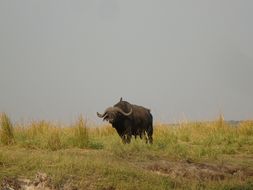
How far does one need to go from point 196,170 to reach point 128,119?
681cm

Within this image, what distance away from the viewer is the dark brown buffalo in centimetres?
1697

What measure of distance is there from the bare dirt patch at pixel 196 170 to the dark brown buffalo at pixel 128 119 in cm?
515

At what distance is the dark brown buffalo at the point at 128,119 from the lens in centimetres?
1697

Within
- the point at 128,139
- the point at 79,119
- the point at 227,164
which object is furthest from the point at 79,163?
the point at 128,139

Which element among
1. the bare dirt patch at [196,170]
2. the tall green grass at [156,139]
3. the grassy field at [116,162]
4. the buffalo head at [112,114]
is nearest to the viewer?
the grassy field at [116,162]

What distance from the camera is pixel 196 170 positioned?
1067cm

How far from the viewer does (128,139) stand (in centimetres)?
1641

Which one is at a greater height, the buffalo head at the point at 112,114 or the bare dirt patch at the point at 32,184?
the buffalo head at the point at 112,114

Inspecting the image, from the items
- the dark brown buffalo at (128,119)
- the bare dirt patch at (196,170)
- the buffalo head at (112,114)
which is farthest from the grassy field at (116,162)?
the buffalo head at (112,114)

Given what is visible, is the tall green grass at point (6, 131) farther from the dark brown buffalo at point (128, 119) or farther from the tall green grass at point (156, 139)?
the dark brown buffalo at point (128, 119)

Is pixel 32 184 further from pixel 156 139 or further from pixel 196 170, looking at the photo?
pixel 156 139

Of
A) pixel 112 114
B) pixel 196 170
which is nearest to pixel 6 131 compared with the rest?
pixel 112 114

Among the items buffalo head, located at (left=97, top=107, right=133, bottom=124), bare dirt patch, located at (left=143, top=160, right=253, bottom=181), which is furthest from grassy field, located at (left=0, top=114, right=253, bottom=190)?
buffalo head, located at (left=97, top=107, right=133, bottom=124)

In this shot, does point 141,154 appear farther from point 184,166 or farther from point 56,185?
point 56,185
